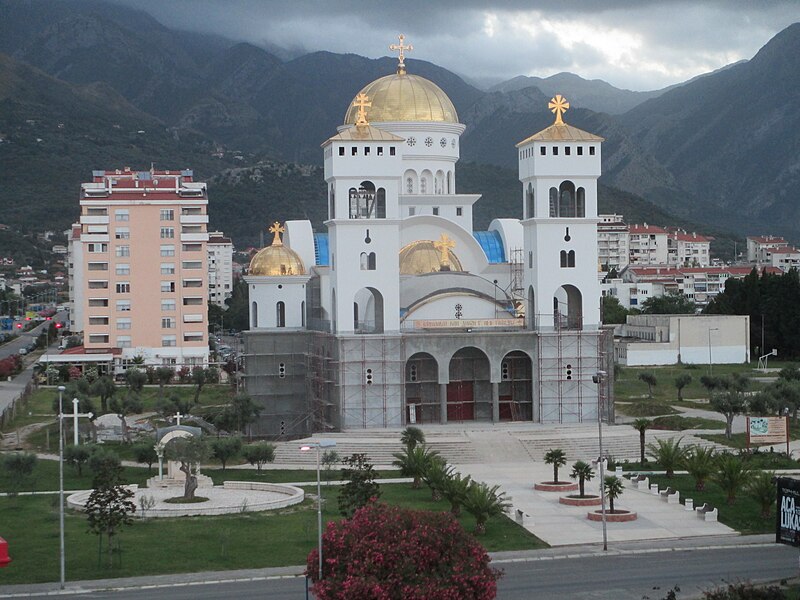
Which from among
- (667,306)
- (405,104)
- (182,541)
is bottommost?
(182,541)

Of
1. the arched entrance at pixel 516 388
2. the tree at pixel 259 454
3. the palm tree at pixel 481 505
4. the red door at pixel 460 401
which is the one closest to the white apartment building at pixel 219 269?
the red door at pixel 460 401

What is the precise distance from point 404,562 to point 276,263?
36.4 m

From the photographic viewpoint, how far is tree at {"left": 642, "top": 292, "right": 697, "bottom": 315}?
358 ft

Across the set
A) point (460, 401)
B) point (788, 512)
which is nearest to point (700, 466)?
point (788, 512)

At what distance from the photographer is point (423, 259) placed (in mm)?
57375

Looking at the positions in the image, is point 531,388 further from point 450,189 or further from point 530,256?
point 450,189

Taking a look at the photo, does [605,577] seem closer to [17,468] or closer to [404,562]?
[404,562]

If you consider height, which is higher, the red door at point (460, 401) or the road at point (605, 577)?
the red door at point (460, 401)

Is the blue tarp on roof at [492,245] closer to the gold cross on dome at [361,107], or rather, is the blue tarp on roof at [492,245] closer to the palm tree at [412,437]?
the gold cross on dome at [361,107]

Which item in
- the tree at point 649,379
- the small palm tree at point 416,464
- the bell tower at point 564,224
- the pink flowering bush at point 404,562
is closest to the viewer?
the pink flowering bush at point 404,562

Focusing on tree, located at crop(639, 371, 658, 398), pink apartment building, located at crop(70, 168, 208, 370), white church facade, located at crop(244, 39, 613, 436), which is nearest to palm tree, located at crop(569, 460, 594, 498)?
white church facade, located at crop(244, 39, 613, 436)

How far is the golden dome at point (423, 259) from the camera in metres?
57.2

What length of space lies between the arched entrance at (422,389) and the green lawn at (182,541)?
1480 centimetres

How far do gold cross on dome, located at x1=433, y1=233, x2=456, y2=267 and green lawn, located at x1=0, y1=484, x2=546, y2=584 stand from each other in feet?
61.7
